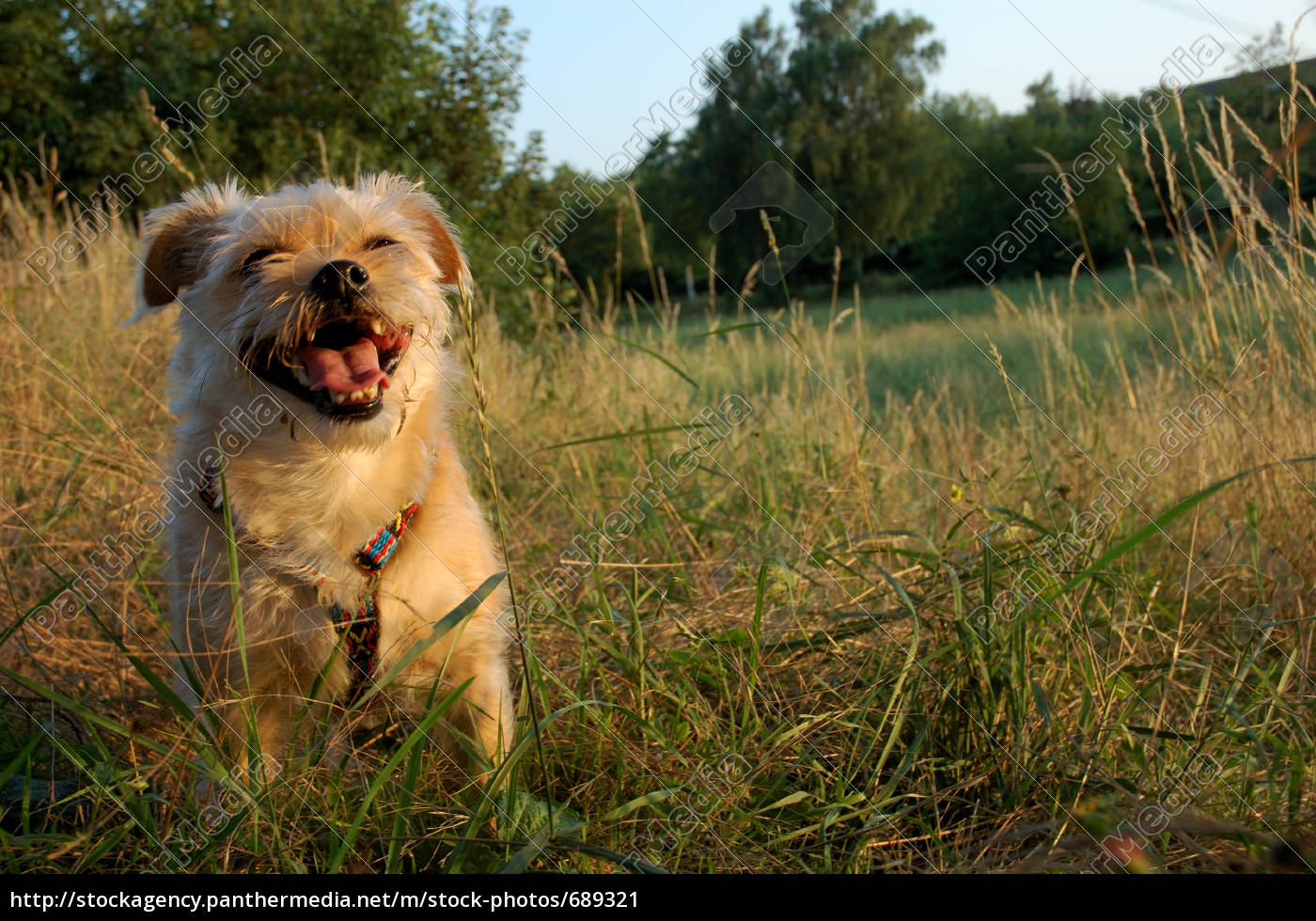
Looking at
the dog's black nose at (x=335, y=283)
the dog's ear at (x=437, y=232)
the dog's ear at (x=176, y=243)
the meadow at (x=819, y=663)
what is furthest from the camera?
the dog's ear at (x=437, y=232)

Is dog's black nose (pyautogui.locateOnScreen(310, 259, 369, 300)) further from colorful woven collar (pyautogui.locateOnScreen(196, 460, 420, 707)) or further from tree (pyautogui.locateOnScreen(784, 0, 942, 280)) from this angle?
tree (pyautogui.locateOnScreen(784, 0, 942, 280))

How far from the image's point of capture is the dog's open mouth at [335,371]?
2.13 metres

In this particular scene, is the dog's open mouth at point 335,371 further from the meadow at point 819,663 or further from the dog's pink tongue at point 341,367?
the meadow at point 819,663

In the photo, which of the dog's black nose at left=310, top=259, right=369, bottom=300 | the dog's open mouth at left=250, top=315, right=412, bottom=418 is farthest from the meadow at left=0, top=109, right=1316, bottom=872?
the dog's black nose at left=310, top=259, right=369, bottom=300

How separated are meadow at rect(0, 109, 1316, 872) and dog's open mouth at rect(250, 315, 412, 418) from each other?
1.41 ft

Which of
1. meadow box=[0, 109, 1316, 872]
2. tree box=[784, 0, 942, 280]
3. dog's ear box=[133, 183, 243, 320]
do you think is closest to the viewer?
meadow box=[0, 109, 1316, 872]

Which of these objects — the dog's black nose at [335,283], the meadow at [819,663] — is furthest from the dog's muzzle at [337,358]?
the meadow at [819,663]

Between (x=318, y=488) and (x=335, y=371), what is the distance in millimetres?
373

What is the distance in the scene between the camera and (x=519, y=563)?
10.8 ft

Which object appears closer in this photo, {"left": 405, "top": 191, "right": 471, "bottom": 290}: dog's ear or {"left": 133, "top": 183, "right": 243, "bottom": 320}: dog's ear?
{"left": 133, "top": 183, "right": 243, "bottom": 320}: dog's ear

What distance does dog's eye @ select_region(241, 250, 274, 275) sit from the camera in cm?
227

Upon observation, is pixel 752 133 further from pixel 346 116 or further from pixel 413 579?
pixel 413 579

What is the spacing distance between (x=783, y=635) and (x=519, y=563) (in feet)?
4.08
